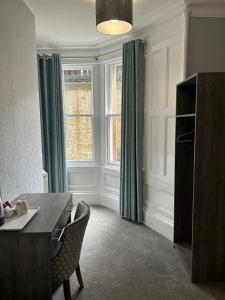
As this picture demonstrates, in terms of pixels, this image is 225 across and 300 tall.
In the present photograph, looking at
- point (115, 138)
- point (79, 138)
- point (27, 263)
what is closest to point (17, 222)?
point (27, 263)

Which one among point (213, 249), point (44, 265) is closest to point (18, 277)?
point (44, 265)

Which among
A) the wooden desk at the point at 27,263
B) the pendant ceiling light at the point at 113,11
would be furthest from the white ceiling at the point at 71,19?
the wooden desk at the point at 27,263

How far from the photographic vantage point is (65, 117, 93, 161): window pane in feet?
13.8

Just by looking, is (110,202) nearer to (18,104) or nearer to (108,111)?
(108,111)

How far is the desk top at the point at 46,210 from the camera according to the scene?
5.11 ft

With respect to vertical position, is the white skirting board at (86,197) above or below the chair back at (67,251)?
below

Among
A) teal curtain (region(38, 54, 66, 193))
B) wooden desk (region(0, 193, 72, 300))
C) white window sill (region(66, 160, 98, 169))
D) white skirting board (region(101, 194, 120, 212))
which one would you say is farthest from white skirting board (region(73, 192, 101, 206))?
wooden desk (region(0, 193, 72, 300))

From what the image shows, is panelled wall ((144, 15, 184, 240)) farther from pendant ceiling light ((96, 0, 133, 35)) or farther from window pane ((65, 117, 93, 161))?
window pane ((65, 117, 93, 161))

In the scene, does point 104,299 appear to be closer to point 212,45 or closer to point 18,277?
point 18,277

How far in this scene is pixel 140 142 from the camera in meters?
3.37

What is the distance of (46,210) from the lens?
6.19ft

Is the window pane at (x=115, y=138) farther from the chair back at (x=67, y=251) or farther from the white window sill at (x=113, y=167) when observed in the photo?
the chair back at (x=67, y=251)

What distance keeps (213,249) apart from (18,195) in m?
1.88

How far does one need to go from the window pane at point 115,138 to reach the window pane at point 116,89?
0.15 m
